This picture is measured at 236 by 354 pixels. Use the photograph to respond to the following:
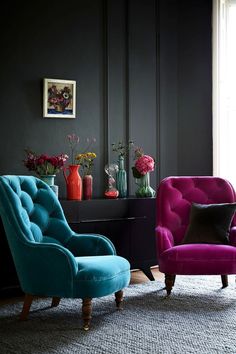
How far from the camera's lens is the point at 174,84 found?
586 cm

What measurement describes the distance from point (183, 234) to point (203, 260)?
56 cm

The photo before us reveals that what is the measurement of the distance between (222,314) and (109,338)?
89cm

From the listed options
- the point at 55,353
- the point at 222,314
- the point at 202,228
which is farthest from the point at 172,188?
the point at 55,353

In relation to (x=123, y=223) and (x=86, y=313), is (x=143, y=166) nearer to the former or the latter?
(x=123, y=223)

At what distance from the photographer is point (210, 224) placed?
4273 mm

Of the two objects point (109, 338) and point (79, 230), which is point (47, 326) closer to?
point (109, 338)

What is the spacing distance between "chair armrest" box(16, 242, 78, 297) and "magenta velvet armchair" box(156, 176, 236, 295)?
3.19 ft

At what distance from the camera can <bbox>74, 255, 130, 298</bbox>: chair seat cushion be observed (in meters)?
3.32

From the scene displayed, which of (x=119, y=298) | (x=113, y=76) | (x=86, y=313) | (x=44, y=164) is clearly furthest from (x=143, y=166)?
(x=86, y=313)

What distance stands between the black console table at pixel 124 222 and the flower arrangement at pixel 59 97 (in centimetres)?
99

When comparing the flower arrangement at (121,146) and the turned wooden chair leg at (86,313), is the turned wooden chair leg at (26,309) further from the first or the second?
the flower arrangement at (121,146)

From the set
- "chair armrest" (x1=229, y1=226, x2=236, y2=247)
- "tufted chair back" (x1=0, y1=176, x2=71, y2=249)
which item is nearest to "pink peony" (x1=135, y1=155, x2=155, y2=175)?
"chair armrest" (x1=229, y1=226, x2=236, y2=247)

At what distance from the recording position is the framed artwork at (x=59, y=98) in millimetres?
4957

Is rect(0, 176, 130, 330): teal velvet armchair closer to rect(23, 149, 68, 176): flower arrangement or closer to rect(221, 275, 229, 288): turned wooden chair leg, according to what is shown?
rect(23, 149, 68, 176): flower arrangement
